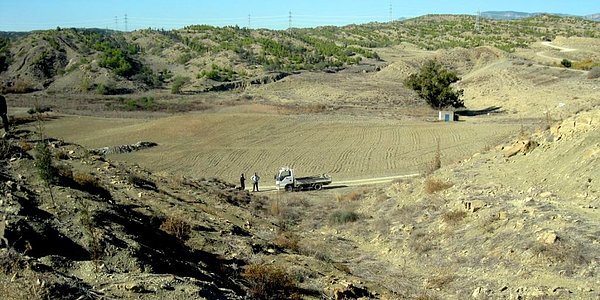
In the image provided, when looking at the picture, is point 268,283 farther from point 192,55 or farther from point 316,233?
point 192,55

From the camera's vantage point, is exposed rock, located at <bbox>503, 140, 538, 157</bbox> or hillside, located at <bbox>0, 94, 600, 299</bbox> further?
exposed rock, located at <bbox>503, 140, 538, 157</bbox>

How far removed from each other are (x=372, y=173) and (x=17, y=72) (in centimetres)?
6743

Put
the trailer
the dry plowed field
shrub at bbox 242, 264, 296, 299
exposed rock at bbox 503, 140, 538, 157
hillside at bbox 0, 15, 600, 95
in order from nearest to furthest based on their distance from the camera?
1. shrub at bbox 242, 264, 296, 299
2. exposed rock at bbox 503, 140, 538, 157
3. the trailer
4. the dry plowed field
5. hillside at bbox 0, 15, 600, 95

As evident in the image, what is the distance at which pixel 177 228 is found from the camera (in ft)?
54.0

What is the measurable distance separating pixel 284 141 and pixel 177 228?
26429mm

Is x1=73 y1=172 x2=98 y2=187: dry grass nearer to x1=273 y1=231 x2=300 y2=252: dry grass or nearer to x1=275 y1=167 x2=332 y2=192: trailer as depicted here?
x1=273 y1=231 x2=300 y2=252: dry grass

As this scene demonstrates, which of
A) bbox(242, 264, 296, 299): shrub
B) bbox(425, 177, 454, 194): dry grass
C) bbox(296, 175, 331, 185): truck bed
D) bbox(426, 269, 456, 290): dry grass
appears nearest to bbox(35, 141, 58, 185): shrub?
bbox(242, 264, 296, 299): shrub

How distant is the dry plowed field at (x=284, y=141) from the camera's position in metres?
35.7

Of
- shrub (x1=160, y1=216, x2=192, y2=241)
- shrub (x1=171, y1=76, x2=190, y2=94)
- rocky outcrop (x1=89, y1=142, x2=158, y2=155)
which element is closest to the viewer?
shrub (x1=160, y1=216, x2=192, y2=241)

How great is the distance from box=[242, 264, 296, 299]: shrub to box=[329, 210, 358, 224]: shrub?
839 cm

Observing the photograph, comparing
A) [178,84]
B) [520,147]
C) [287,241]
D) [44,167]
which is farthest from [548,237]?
[178,84]

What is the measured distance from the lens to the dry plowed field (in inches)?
1405

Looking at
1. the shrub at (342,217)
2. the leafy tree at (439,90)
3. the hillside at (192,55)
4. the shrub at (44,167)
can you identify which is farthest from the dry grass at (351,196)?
the hillside at (192,55)

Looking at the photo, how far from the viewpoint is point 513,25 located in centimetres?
15262
